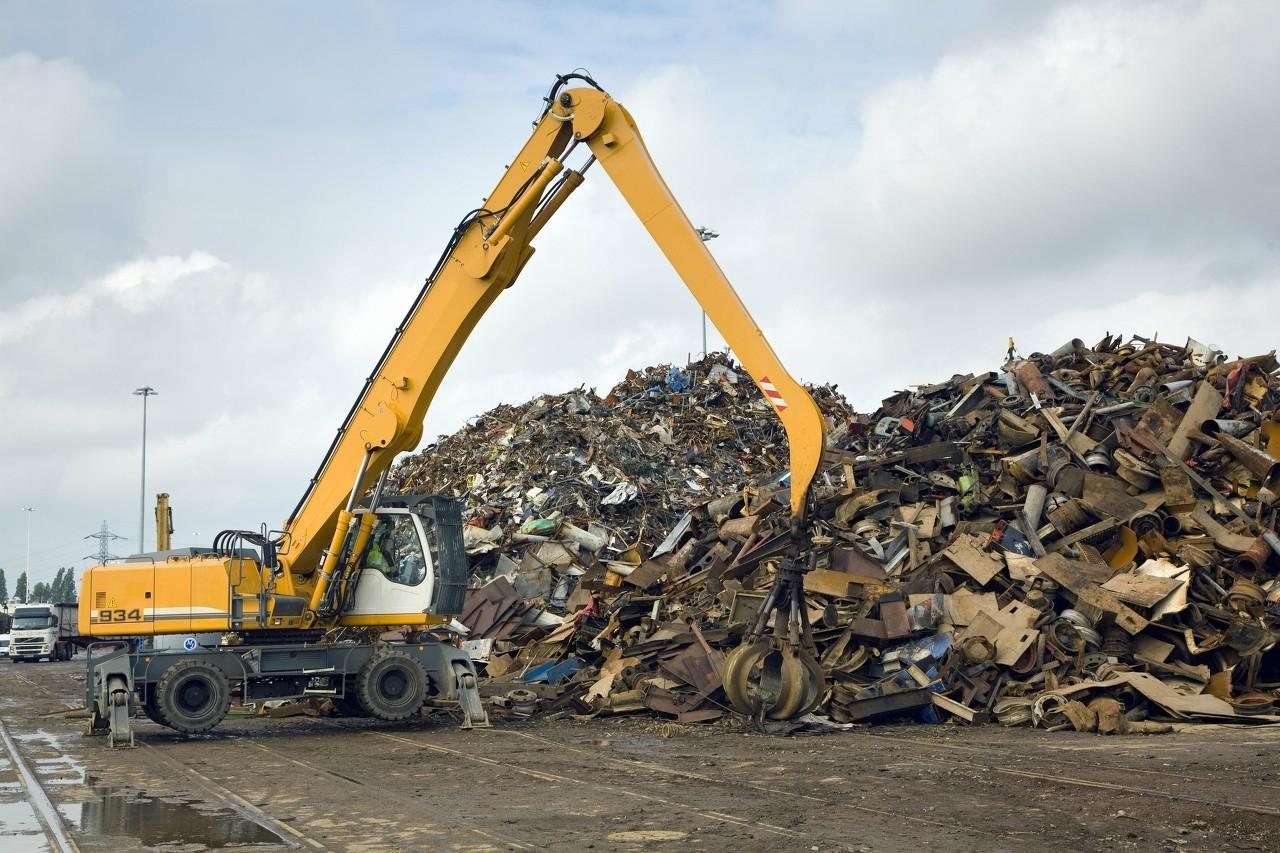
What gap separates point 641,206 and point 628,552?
9269 millimetres

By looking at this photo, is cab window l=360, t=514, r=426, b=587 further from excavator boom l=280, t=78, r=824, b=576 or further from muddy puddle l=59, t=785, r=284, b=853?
muddy puddle l=59, t=785, r=284, b=853

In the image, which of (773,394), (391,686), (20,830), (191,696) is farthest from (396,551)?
(20,830)

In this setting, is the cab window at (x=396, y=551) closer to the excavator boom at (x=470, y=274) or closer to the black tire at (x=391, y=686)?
the excavator boom at (x=470, y=274)

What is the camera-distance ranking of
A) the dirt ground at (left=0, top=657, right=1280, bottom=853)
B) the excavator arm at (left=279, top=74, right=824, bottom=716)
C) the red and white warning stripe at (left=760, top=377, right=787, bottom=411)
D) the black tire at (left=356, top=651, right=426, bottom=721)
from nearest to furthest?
the dirt ground at (left=0, top=657, right=1280, bottom=853) → the red and white warning stripe at (left=760, top=377, right=787, bottom=411) → the excavator arm at (left=279, top=74, right=824, bottom=716) → the black tire at (left=356, top=651, right=426, bottom=721)

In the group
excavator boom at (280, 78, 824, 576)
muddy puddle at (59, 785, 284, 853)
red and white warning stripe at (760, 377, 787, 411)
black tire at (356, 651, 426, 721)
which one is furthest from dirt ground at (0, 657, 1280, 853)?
red and white warning stripe at (760, 377, 787, 411)

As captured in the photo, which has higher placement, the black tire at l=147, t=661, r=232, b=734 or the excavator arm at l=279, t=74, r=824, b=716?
the excavator arm at l=279, t=74, r=824, b=716

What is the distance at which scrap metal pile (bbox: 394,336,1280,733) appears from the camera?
14945 millimetres

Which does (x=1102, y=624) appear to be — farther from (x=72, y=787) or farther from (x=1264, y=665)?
(x=72, y=787)

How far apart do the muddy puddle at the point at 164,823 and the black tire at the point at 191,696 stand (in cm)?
400

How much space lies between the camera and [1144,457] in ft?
57.8

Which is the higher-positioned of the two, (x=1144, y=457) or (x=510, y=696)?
(x=1144, y=457)

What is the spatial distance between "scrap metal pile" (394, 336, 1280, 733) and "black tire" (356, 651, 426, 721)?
1.91 meters

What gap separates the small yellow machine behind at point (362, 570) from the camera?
1535cm

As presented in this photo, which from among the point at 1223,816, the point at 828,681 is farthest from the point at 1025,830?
the point at 828,681
